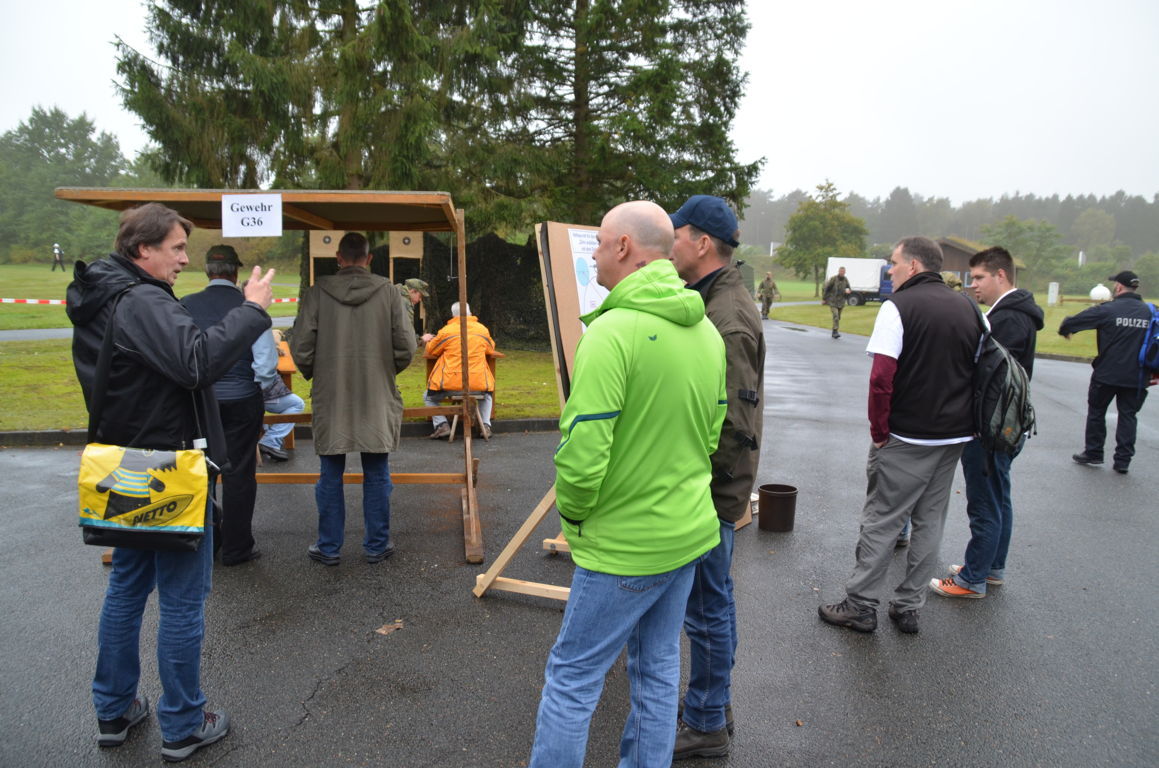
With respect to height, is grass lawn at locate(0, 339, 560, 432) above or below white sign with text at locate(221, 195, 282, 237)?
below

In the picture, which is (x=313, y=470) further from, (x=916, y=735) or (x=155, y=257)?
(x=916, y=735)

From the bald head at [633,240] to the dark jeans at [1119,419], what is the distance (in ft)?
24.4

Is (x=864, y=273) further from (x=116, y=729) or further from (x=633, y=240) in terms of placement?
(x=116, y=729)

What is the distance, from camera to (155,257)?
263 centimetres

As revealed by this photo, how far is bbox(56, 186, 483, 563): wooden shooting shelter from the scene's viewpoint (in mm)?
4121

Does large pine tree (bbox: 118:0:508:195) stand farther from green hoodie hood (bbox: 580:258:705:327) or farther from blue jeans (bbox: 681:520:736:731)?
green hoodie hood (bbox: 580:258:705:327)

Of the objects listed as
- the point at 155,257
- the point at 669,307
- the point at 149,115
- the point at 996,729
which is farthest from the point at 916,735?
the point at 149,115

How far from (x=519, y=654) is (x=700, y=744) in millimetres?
1092

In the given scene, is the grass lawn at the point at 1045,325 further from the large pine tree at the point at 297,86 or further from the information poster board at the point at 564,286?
the information poster board at the point at 564,286

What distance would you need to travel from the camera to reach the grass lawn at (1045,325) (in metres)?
20.8

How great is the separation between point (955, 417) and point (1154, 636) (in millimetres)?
1757

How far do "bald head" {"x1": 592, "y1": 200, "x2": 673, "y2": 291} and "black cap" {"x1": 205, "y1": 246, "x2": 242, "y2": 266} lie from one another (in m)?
2.89

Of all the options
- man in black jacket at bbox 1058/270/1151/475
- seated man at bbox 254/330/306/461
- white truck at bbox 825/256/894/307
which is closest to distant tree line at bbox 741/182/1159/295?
white truck at bbox 825/256/894/307

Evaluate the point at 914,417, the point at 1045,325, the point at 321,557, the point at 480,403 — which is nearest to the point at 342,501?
the point at 321,557
